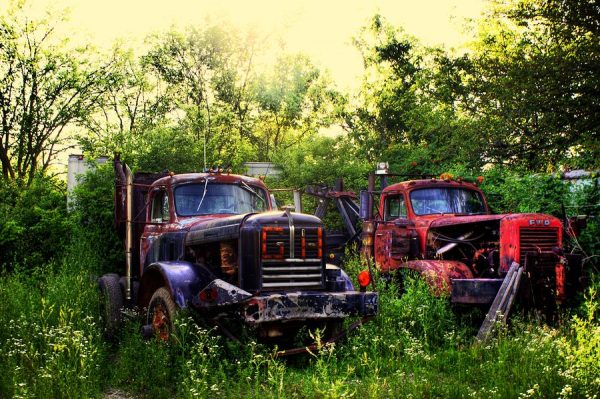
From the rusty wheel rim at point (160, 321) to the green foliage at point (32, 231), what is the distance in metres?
5.69

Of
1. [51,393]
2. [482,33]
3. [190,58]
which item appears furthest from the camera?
[190,58]

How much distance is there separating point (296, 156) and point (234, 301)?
1590cm

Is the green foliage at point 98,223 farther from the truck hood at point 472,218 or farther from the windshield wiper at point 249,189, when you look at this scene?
the truck hood at point 472,218

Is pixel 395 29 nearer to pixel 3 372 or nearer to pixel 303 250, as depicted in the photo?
pixel 303 250

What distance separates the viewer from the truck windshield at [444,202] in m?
11.1

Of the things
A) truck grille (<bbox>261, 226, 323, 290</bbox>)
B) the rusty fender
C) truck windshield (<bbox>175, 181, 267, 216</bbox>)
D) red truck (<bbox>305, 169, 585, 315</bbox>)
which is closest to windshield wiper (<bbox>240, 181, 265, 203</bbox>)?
truck windshield (<bbox>175, 181, 267, 216</bbox>)

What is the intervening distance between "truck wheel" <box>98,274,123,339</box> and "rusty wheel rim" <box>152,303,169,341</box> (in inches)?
43.4

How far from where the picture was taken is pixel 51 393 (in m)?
5.43

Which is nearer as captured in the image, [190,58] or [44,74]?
[44,74]

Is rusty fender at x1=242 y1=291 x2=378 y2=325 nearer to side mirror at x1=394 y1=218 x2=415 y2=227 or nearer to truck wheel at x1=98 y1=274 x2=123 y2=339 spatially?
truck wheel at x1=98 y1=274 x2=123 y2=339

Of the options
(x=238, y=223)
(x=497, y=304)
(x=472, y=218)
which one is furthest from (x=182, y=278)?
(x=472, y=218)

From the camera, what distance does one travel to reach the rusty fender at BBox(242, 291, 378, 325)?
6238 millimetres

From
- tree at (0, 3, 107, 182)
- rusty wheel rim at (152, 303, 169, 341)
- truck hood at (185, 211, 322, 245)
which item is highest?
tree at (0, 3, 107, 182)

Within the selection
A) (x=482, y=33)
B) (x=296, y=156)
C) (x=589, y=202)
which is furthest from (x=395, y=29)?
(x=589, y=202)
